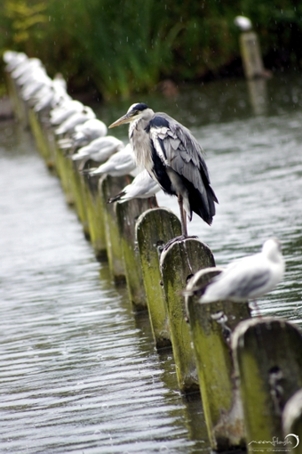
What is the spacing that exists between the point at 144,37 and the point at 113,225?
1435 cm

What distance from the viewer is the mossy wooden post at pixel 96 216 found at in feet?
29.6

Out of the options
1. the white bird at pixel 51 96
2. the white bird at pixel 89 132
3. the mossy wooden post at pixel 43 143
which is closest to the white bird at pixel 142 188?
the white bird at pixel 89 132

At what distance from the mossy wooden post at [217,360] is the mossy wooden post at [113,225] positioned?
12.1 ft

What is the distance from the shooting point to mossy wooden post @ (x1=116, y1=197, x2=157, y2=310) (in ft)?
23.1

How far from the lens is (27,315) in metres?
7.59

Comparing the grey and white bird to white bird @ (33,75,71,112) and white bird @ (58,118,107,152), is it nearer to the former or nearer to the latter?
white bird @ (58,118,107,152)

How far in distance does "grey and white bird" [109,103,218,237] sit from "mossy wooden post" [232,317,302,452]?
7.37ft

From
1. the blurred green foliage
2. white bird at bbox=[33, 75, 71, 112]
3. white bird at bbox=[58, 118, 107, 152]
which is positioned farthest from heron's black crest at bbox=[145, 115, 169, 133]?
the blurred green foliage

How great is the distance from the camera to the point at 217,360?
4250mm

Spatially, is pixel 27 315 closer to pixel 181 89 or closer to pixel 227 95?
pixel 227 95

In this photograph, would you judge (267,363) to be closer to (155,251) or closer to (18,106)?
(155,251)

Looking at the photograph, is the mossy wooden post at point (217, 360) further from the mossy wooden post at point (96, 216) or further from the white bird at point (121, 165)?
the mossy wooden post at point (96, 216)

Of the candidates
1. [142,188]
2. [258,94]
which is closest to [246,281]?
[142,188]

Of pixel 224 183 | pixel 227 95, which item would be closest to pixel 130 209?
pixel 224 183
